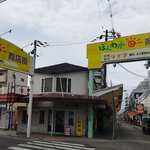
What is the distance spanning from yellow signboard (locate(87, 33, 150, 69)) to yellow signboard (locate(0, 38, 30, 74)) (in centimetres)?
581

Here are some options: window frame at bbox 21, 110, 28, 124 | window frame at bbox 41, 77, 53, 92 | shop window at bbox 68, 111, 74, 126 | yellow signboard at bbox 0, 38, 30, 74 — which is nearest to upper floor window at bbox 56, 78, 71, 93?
window frame at bbox 41, 77, 53, 92

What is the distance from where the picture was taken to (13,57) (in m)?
26.1

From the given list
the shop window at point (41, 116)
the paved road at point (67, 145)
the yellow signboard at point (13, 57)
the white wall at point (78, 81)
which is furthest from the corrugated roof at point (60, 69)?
the paved road at point (67, 145)

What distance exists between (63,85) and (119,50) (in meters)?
7.02

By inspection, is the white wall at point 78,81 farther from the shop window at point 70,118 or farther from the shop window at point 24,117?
the shop window at point 24,117

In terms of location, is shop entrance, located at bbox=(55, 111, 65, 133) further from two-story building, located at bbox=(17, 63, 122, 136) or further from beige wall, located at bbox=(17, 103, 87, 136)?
beige wall, located at bbox=(17, 103, 87, 136)

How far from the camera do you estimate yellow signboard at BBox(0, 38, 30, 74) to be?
2503 centimetres

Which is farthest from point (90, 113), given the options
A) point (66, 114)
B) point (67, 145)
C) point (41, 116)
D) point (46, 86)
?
point (67, 145)

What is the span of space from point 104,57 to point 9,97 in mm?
10299

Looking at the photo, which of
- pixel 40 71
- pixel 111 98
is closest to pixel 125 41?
pixel 111 98

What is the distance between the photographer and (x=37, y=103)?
31.2 metres

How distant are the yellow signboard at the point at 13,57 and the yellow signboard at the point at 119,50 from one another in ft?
19.1

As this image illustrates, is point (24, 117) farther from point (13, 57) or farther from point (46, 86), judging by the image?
point (13, 57)

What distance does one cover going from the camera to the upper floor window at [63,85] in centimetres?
3082
